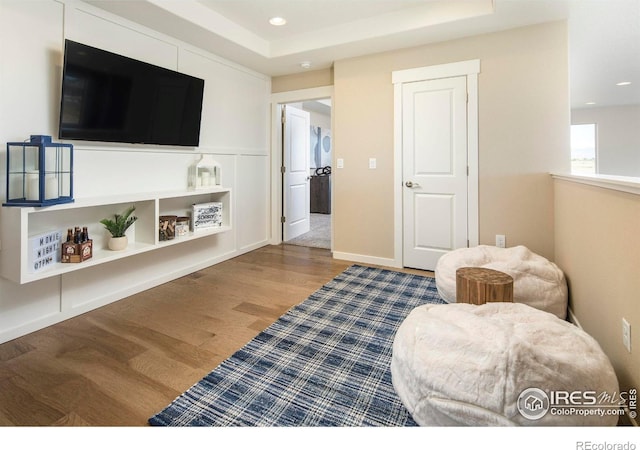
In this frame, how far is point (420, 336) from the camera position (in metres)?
1.38

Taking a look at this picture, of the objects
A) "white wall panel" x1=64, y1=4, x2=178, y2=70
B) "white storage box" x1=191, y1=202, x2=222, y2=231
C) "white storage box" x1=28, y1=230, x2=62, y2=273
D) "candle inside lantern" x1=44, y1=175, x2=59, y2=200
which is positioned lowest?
"white storage box" x1=28, y1=230, x2=62, y2=273

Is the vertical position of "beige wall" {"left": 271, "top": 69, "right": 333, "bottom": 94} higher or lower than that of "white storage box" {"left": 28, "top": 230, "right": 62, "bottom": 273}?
higher

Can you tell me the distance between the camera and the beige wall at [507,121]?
9.66 feet

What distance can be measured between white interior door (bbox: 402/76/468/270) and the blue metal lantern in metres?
2.97

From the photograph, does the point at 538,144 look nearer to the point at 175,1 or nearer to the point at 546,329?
the point at 546,329

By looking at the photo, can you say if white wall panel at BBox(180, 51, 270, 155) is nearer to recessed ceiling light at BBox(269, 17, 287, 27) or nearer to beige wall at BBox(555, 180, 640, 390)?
recessed ceiling light at BBox(269, 17, 287, 27)

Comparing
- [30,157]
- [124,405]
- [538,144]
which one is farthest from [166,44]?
[538,144]

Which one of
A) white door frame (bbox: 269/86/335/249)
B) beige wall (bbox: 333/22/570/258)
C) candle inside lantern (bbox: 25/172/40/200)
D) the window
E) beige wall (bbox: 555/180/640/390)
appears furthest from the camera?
the window

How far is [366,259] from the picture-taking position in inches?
154

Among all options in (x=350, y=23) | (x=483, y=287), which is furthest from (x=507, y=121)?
(x=483, y=287)

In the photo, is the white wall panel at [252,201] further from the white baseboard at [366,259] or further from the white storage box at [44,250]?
the white storage box at [44,250]

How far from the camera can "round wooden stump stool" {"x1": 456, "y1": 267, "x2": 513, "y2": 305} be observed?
6.39ft

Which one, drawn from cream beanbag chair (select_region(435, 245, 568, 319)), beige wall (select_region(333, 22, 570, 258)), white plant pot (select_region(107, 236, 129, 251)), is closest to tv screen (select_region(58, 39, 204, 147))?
white plant pot (select_region(107, 236, 129, 251))

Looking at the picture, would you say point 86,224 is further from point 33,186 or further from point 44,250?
point 33,186
